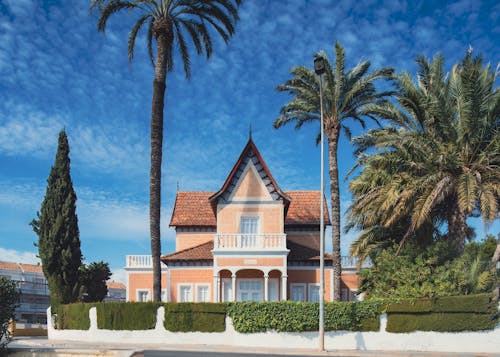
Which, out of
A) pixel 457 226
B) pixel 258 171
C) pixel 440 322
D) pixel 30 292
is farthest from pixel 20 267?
pixel 457 226

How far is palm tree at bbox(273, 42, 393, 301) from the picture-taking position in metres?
26.9

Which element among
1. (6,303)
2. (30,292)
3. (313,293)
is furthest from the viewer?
(30,292)

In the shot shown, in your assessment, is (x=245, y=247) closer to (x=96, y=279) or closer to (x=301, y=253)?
(x=301, y=253)

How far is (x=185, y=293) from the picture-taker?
105ft

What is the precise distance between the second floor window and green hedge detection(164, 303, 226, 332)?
26.3ft

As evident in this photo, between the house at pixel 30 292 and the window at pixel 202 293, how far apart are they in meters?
55.7

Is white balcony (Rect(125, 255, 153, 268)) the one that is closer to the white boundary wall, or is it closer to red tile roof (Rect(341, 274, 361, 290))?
the white boundary wall

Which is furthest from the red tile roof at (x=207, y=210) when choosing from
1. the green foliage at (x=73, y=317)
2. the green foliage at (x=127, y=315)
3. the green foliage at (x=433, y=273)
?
the green foliage at (x=433, y=273)

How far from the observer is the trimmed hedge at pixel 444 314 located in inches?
842

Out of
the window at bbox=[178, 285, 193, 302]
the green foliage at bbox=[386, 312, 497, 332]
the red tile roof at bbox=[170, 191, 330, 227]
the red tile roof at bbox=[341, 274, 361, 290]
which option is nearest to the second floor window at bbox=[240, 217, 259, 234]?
the red tile roof at bbox=[170, 191, 330, 227]

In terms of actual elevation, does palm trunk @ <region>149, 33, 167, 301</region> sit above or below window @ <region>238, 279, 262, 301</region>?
above

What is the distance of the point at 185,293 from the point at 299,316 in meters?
11.3

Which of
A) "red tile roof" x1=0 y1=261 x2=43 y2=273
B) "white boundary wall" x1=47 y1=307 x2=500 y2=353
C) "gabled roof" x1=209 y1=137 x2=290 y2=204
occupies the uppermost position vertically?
"gabled roof" x1=209 y1=137 x2=290 y2=204

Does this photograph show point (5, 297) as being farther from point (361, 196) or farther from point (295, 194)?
point (295, 194)
